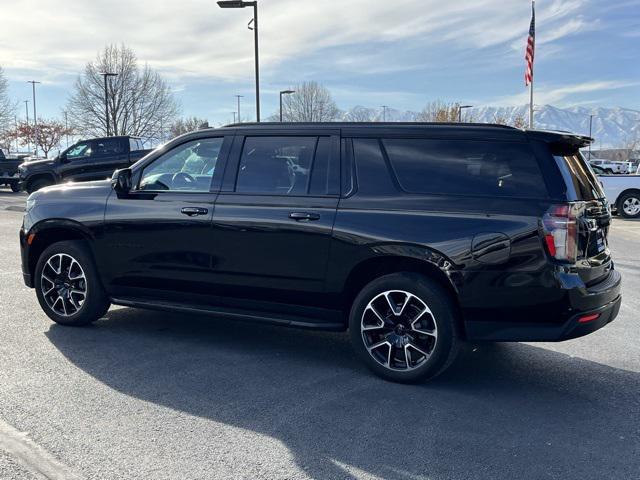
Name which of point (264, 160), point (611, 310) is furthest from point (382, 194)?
point (611, 310)

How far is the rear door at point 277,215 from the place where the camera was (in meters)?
4.63

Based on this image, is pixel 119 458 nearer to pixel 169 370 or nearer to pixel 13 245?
pixel 169 370

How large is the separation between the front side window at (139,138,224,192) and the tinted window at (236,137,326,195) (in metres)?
0.31

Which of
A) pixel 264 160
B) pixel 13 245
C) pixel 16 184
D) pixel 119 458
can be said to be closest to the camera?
pixel 119 458

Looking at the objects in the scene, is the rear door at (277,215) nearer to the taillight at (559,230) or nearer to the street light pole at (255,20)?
the taillight at (559,230)

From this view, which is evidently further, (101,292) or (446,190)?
(101,292)

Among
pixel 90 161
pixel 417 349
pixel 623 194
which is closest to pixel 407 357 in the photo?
pixel 417 349

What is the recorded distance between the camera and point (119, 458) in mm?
3230

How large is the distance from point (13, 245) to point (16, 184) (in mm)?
18087

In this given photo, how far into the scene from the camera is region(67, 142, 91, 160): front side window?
18906mm

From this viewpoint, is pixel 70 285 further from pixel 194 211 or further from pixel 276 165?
pixel 276 165

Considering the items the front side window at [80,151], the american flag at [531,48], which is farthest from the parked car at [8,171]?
the american flag at [531,48]

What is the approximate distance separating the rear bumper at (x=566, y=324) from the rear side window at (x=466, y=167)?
731mm

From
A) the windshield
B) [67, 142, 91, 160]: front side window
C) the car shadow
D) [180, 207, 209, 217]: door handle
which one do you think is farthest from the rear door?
[67, 142, 91, 160]: front side window
